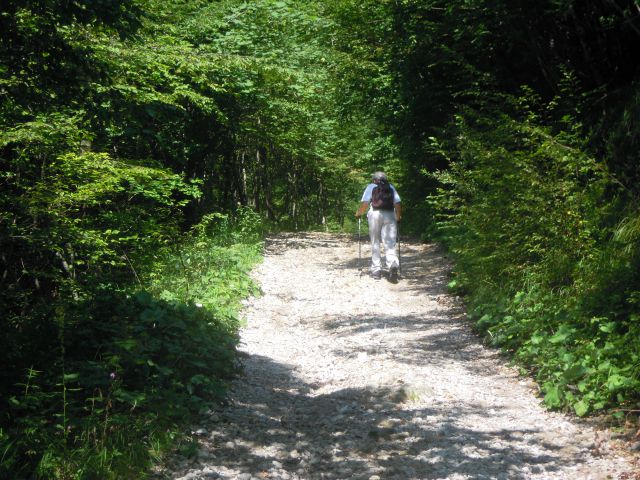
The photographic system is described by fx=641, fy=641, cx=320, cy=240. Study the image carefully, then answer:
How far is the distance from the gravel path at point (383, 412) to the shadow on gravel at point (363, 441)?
0.01m

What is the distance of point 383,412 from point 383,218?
24.5 feet

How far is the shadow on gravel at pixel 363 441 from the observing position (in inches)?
191

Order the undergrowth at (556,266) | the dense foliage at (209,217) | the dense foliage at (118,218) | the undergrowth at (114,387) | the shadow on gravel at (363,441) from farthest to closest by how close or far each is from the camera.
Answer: the undergrowth at (556,266)
the dense foliage at (209,217)
the dense foliage at (118,218)
the shadow on gravel at (363,441)
the undergrowth at (114,387)

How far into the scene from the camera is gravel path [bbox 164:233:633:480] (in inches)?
193

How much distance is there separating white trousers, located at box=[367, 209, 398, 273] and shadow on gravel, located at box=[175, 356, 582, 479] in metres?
6.64

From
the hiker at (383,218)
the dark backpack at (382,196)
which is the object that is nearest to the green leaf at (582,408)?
the hiker at (383,218)

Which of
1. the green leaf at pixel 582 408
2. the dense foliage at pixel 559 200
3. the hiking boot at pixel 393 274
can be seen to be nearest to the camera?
the green leaf at pixel 582 408

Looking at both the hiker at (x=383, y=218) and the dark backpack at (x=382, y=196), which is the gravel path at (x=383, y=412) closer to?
the hiker at (x=383, y=218)

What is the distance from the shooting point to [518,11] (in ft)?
35.8

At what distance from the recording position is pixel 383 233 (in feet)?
43.2

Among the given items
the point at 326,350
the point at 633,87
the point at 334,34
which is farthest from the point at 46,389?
the point at 334,34

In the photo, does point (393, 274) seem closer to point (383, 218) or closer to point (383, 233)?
point (383, 233)

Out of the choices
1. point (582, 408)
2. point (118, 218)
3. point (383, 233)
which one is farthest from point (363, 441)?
point (383, 233)

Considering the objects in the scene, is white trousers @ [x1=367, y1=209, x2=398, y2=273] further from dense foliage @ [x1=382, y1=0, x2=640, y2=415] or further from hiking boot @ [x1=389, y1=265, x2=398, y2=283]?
dense foliage @ [x1=382, y1=0, x2=640, y2=415]
